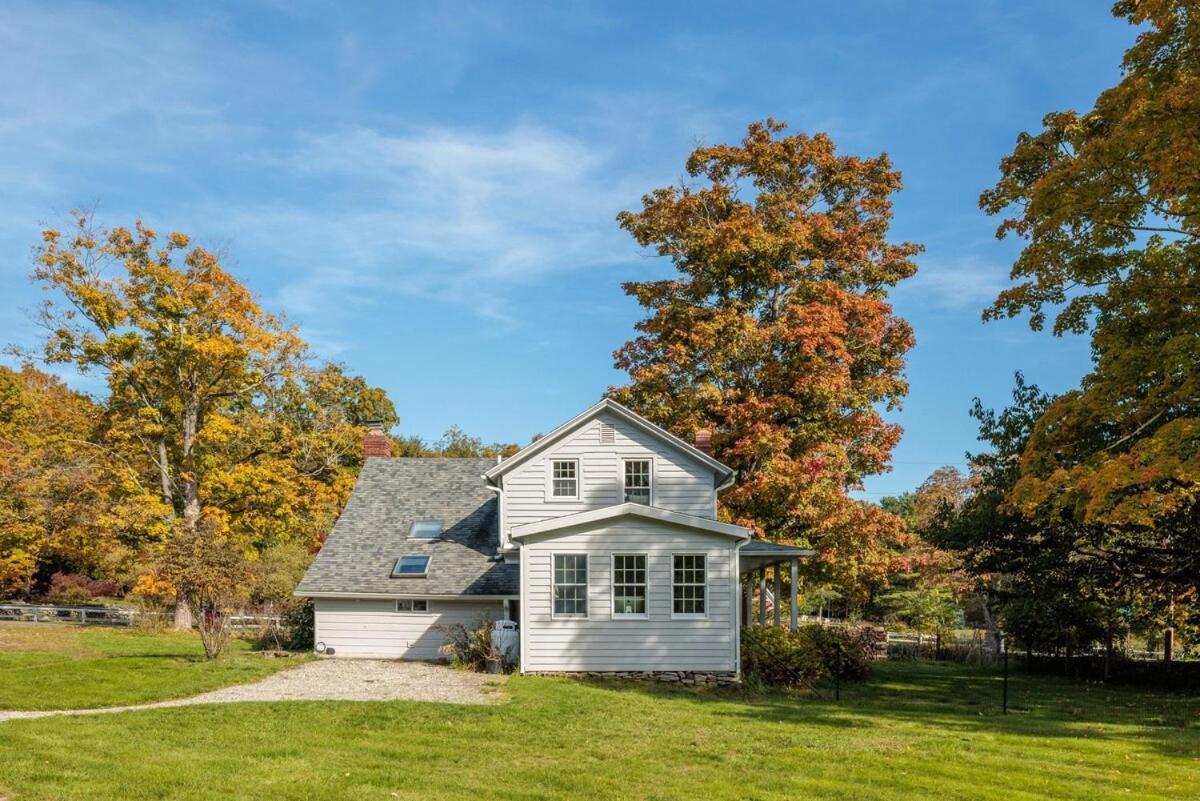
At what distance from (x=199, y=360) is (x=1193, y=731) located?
3377 cm

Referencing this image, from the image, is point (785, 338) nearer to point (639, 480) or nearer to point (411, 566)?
point (639, 480)

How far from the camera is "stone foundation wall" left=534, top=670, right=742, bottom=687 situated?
22.4 metres

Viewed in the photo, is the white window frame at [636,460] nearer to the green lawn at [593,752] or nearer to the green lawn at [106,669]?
the green lawn at [593,752]

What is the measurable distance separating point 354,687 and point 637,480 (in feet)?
31.2

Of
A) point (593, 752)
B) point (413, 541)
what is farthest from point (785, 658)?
point (413, 541)

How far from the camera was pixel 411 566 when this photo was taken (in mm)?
26719

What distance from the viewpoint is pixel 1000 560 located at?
26016 millimetres

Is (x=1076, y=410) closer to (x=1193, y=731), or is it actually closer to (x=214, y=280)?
(x=1193, y=731)

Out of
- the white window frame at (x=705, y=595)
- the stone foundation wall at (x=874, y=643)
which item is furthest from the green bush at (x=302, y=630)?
the stone foundation wall at (x=874, y=643)

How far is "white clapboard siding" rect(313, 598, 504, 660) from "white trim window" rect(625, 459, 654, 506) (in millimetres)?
4684

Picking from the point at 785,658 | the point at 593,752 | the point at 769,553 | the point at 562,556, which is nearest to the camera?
the point at 593,752

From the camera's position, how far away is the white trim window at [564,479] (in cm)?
2567

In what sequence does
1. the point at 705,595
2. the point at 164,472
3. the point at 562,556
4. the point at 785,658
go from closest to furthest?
the point at 705,595 → the point at 562,556 → the point at 785,658 → the point at 164,472

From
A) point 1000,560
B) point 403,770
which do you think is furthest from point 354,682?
point 1000,560
